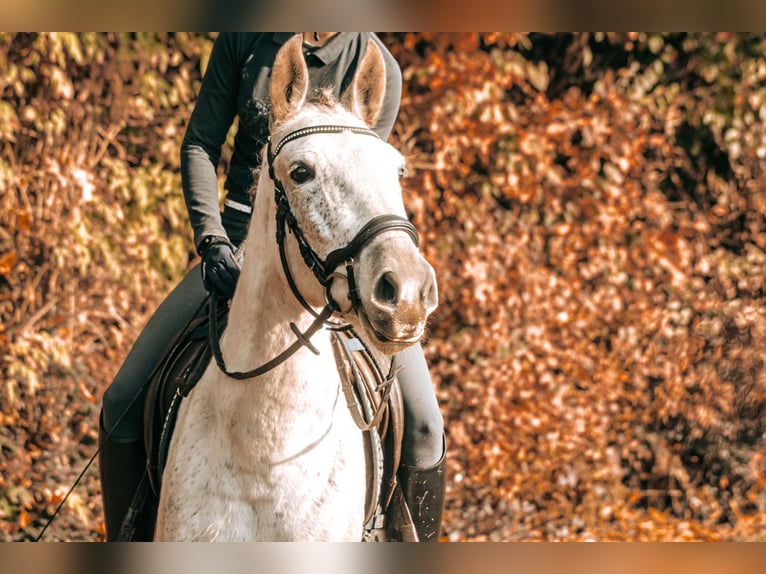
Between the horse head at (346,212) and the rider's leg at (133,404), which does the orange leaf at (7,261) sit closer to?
the rider's leg at (133,404)

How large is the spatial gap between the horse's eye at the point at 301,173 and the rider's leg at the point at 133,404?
98cm

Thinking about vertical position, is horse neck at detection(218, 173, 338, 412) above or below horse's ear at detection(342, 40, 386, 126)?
below

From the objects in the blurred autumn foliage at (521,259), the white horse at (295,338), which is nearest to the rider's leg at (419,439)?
the white horse at (295,338)

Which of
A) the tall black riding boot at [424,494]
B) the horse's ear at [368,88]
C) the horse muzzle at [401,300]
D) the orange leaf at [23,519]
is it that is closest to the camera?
the horse muzzle at [401,300]

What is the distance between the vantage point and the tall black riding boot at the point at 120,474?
2943mm

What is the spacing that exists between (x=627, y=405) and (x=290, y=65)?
490 cm

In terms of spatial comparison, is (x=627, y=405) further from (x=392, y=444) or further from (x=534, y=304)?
(x=392, y=444)

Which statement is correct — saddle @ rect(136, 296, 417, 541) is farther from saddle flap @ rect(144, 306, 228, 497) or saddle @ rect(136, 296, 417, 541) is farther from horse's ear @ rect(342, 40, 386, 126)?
horse's ear @ rect(342, 40, 386, 126)

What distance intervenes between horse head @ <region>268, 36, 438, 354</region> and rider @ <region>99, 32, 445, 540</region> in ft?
1.17

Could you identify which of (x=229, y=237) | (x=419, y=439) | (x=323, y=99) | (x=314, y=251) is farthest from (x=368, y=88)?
(x=419, y=439)

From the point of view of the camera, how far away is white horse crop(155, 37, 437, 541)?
6.71 feet

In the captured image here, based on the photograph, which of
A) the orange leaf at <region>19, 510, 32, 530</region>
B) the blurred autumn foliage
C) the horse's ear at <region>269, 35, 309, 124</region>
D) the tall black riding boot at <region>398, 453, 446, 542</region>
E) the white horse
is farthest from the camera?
the blurred autumn foliage

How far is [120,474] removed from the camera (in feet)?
9.81

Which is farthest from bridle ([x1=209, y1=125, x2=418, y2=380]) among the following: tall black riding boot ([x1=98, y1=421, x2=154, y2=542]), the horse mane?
tall black riding boot ([x1=98, y1=421, x2=154, y2=542])
